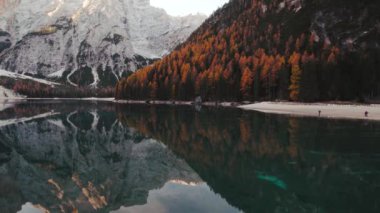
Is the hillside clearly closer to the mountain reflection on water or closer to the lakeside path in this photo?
the lakeside path

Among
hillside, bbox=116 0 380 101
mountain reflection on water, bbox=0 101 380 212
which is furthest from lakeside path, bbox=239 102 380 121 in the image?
mountain reflection on water, bbox=0 101 380 212

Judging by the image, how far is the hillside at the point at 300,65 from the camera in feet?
377

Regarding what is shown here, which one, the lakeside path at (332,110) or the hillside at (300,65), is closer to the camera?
the lakeside path at (332,110)

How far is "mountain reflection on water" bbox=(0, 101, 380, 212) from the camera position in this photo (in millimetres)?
20609

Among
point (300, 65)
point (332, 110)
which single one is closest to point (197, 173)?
point (332, 110)

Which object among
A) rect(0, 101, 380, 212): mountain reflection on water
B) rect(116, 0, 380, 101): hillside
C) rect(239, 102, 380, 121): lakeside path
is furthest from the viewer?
rect(116, 0, 380, 101): hillside

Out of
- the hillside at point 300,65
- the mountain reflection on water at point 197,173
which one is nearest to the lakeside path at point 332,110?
the hillside at point 300,65

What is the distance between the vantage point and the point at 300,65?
Answer: 425 feet

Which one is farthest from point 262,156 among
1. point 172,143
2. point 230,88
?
point 230,88

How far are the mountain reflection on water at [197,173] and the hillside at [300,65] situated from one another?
7189cm

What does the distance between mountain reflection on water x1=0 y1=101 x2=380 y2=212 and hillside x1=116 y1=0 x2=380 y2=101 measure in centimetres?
7189

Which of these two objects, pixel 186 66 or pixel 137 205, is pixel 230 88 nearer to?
pixel 186 66

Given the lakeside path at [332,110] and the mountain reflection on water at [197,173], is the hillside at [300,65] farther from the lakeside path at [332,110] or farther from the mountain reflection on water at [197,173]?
the mountain reflection on water at [197,173]

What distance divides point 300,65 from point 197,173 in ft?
364
